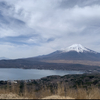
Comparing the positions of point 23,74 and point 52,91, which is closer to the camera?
point 52,91

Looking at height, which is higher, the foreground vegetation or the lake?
the foreground vegetation

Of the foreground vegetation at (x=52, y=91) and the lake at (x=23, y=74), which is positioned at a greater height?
the foreground vegetation at (x=52, y=91)

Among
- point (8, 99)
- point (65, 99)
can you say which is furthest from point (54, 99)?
point (8, 99)

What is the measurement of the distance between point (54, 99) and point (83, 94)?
107cm

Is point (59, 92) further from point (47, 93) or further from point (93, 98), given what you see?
point (93, 98)

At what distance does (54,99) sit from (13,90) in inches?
101

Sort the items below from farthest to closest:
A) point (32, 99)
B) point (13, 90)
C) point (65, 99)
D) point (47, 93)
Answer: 1. point (13, 90)
2. point (47, 93)
3. point (32, 99)
4. point (65, 99)

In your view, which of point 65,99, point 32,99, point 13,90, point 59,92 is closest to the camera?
point 65,99

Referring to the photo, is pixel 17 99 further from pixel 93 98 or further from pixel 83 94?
pixel 93 98

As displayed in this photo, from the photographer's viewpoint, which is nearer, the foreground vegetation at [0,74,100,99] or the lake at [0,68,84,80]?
the foreground vegetation at [0,74,100,99]

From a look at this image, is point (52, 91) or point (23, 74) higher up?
point (52, 91)

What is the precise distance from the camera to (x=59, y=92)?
4668mm

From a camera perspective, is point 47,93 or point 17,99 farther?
point 47,93

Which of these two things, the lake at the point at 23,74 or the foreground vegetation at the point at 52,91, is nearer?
the foreground vegetation at the point at 52,91
